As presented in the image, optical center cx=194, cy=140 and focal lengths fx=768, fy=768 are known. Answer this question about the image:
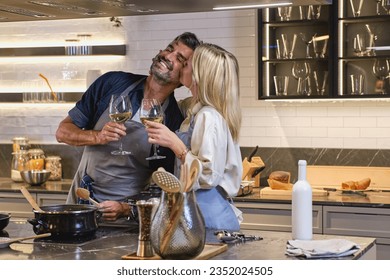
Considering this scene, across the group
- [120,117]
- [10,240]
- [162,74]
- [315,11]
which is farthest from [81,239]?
[315,11]

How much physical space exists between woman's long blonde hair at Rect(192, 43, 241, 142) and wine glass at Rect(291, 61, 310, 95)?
7.76 ft

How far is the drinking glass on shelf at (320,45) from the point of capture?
6164 millimetres

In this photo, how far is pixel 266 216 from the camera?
226 inches

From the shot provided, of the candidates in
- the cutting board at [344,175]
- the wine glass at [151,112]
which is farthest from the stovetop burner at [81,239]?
the cutting board at [344,175]

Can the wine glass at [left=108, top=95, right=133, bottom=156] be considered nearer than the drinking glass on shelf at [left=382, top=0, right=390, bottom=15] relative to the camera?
Yes

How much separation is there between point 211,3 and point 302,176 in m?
1.22

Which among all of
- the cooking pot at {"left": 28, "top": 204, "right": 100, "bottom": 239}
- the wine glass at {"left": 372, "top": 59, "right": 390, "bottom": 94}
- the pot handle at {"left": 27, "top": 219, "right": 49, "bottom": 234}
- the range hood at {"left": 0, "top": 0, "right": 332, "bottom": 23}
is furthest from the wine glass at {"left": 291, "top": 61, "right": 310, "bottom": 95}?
the pot handle at {"left": 27, "top": 219, "right": 49, "bottom": 234}

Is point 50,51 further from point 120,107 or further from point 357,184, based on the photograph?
point 120,107

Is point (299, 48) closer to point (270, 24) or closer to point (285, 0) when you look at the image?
point (270, 24)

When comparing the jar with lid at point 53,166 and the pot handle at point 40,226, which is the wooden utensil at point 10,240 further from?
the jar with lid at point 53,166

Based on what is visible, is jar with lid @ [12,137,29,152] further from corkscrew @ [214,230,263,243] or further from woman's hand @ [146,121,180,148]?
corkscrew @ [214,230,263,243]

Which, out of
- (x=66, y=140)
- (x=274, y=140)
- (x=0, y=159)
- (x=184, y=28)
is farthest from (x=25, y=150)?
(x=66, y=140)

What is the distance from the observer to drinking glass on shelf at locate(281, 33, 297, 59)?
6262 millimetres

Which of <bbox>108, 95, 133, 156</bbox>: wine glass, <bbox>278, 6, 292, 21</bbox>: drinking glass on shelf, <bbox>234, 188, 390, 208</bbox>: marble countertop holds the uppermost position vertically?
<bbox>278, 6, 292, 21</bbox>: drinking glass on shelf
